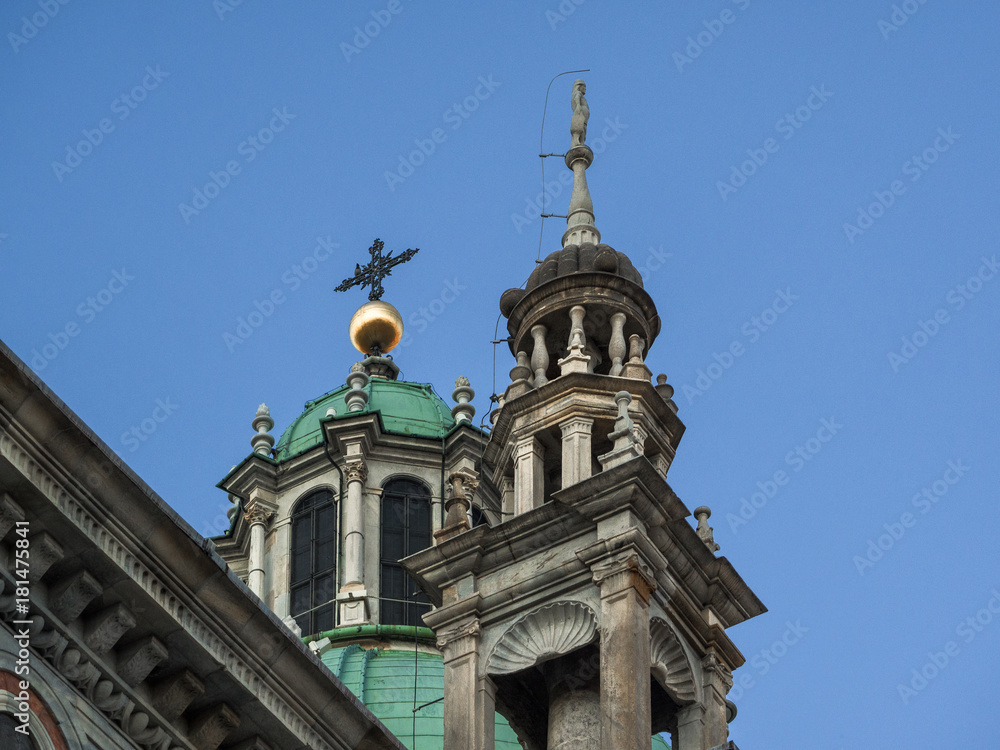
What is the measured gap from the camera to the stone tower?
38.4 m

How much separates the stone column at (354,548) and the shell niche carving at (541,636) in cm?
1830

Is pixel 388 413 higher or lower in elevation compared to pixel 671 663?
higher

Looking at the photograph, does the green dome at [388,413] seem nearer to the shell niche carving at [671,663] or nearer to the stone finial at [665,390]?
the stone finial at [665,390]

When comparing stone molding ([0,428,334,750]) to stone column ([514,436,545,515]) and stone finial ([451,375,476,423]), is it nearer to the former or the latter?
stone column ([514,436,545,515])

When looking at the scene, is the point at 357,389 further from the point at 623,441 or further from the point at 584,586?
the point at 584,586

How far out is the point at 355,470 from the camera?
197 ft

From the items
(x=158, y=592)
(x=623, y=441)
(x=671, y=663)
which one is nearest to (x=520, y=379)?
(x=623, y=441)

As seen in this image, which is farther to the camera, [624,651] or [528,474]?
[528,474]

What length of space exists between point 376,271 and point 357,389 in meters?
5.60

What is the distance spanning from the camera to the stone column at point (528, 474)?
41.1 m

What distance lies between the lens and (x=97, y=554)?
862 inches

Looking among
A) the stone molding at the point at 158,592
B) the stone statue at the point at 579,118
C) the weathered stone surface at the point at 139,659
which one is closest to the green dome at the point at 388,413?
the stone statue at the point at 579,118

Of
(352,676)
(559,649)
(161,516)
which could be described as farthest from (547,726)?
(161,516)

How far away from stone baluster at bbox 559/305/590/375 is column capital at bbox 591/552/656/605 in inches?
198
